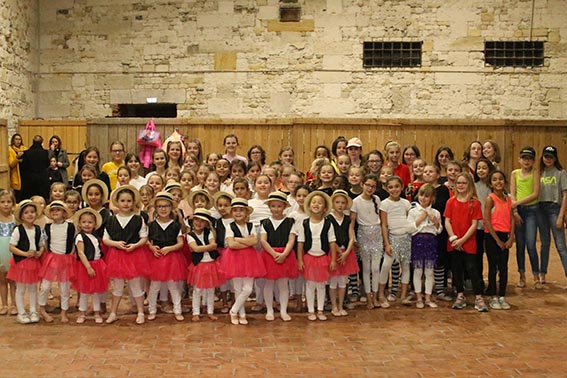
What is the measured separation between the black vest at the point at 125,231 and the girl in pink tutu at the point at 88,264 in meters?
0.13

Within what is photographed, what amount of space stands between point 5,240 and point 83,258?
0.83 meters

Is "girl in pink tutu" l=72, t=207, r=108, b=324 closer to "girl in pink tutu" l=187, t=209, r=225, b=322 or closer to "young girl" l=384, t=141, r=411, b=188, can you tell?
"girl in pink tutu" l=187, t=209, r=225, b=322

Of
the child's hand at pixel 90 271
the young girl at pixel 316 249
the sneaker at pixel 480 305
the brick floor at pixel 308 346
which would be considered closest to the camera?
the brick floor at pixel 308 346

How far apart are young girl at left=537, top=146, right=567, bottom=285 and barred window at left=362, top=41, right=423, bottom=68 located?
613cm

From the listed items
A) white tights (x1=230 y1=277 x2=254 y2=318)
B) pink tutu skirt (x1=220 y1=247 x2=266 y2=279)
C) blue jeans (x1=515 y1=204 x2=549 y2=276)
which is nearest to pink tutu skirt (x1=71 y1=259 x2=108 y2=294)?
pink tutu skirt (x1=220 y1=247 x2=266 y2=279)

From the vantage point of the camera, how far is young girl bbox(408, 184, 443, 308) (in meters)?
6.59

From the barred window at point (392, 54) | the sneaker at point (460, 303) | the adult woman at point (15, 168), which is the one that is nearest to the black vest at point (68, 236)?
the sneaker at point (460, 303)

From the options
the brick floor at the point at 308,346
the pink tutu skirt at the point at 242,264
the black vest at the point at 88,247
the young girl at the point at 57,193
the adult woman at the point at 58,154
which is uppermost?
the adult woman at the point at 58,154

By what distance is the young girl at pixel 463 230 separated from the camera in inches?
258

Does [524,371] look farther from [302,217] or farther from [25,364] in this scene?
[25,364]

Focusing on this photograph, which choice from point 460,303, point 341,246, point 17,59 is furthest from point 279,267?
point 17,59

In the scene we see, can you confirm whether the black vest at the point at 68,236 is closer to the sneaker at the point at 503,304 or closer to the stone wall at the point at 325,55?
the sneaker at the point at 503,304

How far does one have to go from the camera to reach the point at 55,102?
1362 cm

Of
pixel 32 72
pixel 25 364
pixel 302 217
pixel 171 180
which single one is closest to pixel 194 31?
pixel 32 72
